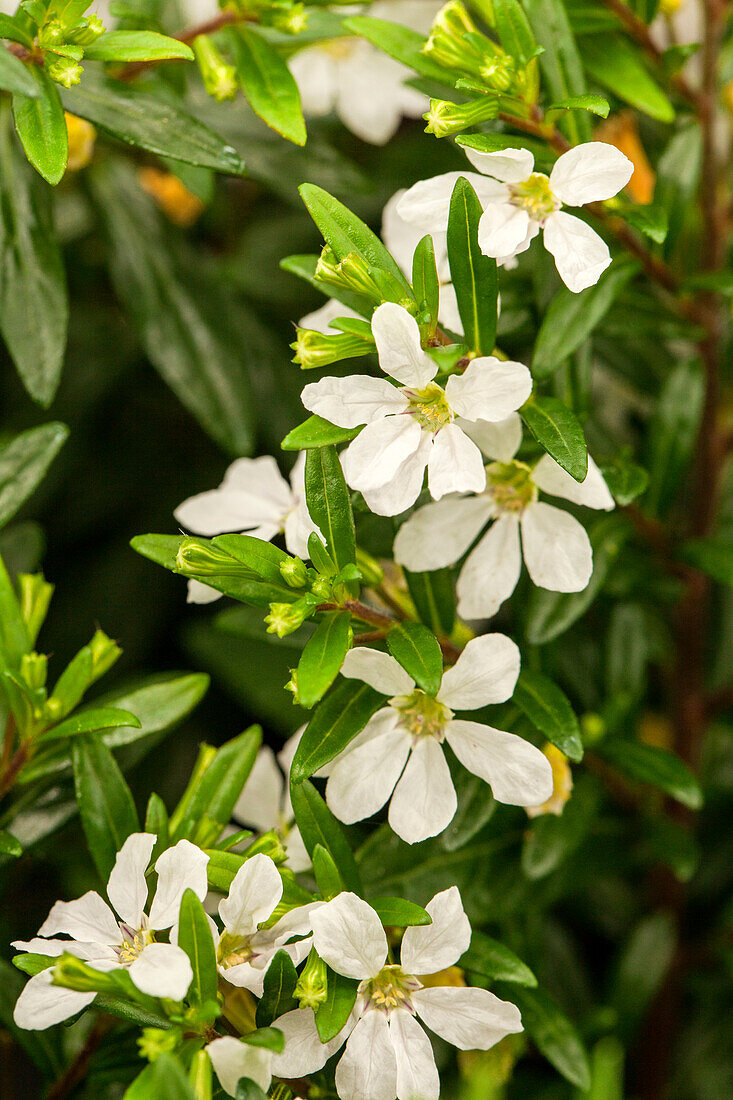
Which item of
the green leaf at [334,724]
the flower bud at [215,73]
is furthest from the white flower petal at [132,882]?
the flower bud at [215,73]

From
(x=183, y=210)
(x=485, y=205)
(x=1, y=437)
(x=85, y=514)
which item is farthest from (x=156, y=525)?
(x=485, y=205)

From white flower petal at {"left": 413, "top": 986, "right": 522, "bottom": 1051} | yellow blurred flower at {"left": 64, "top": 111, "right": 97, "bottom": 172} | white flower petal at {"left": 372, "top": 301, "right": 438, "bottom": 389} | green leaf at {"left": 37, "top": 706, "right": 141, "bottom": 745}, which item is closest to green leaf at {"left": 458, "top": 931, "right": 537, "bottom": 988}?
white flower petal at {"left": 413, "top": 986, "right": 522, "bottom": 1051}

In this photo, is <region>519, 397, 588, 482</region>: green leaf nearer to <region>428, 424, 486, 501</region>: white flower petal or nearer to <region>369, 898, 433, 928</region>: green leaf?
<region>428, 424, 486, 501</region>: white flower petal

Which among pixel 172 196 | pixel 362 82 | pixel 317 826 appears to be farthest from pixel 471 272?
pixel 172 196

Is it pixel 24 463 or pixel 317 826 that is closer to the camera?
pixel 317 826

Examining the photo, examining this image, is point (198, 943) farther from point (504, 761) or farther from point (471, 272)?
point (471, 272)

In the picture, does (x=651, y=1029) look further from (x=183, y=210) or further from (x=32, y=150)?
(x=183, y=210)
